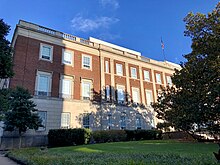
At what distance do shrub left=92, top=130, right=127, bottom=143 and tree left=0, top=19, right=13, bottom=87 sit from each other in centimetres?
1238

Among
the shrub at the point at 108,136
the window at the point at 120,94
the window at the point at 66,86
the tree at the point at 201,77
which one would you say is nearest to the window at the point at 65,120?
the window at the point at 66,86

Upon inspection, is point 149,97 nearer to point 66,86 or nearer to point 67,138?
point 66,86

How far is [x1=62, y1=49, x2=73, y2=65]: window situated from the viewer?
77.5 ft

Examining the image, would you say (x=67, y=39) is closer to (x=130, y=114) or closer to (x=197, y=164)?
(x=130, y=114)

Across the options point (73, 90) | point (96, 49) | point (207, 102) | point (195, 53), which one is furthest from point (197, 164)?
point (96, 49)

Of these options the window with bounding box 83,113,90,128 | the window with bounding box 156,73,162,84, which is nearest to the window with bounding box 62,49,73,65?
the window with bounding box 83,113,90,128

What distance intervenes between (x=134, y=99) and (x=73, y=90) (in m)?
10.3

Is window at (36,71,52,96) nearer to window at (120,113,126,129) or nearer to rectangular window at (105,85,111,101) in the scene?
rectangular window at (105,85,111,101)

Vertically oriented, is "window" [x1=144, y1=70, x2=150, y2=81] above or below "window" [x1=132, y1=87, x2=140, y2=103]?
above

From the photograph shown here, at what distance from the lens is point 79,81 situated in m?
23.9

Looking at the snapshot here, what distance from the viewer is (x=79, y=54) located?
82.4 feet

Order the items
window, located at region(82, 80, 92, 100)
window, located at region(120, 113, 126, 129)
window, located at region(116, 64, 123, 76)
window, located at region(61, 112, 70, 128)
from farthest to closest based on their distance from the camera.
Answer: window, located at region(116, 64, 123, 76) → window, located at region(120, 113, 126, 129) → window, located at region(82, 80, 92, 100) → window, located at region(61, 112, 70, 128)

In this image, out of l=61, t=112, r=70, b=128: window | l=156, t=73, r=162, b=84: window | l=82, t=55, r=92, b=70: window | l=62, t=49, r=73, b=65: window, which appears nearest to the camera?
l=61, t=112, r=70, b=128: window

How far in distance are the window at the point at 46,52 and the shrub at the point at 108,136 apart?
422 inches
